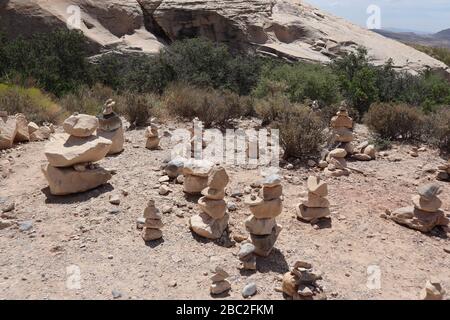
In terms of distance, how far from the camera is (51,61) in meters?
10.9

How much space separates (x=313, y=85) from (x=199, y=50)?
14.1 ft

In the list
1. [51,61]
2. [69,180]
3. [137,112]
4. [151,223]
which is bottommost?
[151,223]

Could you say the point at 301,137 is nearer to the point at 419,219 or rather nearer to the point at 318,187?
the point at 318,187

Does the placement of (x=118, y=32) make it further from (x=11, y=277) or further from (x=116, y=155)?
(x=11, y=277)

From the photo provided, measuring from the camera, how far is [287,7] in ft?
64.4

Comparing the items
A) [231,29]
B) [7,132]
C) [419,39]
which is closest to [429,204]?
[7,132]

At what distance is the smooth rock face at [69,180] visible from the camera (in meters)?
4.66

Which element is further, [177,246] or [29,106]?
[29,106]

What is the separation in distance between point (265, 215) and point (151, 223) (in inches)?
39.5

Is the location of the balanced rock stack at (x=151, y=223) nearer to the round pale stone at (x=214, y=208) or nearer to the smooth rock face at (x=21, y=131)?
the round pale stone at (x=214, y=208)

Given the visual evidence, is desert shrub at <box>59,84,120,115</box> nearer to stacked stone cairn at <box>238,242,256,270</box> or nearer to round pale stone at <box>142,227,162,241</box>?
round pale stone at <box>142,227,162,241</box>

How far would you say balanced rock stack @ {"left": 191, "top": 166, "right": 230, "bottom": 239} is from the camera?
3963 mm

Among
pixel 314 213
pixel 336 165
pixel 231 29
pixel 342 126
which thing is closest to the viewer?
pixel 314 213
